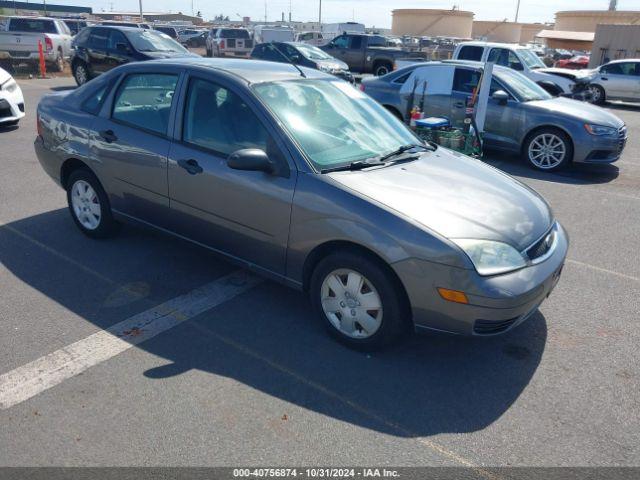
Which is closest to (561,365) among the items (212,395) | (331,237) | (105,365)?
(331,237)

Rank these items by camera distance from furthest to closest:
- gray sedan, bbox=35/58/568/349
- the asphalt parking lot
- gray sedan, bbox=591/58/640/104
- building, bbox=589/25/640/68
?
building, bbox=589/25/640/68
gray sedan, bbox=591/58/640/104
gray sedan, bbox=35/58/568/349
the asphalt parking lot

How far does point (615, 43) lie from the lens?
27.6 m

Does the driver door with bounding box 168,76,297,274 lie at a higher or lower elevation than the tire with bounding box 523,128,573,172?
higher

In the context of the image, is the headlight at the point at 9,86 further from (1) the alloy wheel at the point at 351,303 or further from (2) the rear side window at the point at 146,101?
(1) the alloy wheel at the point at 351,303

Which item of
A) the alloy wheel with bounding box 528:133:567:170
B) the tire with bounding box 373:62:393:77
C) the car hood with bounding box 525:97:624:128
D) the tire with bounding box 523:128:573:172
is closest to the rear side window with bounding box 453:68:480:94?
the car hood with bounding box 525:97:624:128

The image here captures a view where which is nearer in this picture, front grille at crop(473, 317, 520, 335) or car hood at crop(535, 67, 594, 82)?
front grille at crop(473, 317, 520, 335)

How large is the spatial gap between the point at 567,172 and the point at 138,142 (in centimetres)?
704

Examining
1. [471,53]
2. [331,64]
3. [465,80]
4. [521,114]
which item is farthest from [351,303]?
[331,64]

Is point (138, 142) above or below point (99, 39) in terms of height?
below

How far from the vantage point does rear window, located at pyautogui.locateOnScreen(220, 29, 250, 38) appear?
27297mm

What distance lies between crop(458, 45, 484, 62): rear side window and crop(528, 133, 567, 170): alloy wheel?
636 centimetres

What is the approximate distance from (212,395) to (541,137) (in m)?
7.44

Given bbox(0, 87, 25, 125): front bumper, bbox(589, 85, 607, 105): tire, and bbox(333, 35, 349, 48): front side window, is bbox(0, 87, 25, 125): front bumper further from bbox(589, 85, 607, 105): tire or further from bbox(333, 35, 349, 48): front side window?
bbox(333, 35, 349, 48): front side window

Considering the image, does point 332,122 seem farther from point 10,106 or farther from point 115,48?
point 115,48
